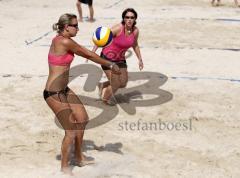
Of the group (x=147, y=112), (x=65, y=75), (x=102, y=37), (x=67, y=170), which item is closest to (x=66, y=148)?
(x=67, y=170)

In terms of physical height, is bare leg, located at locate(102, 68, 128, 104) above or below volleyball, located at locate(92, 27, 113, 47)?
below

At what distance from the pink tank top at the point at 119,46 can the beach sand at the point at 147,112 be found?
852 mm

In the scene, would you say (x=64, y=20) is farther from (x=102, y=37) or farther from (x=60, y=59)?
(x=102, y=37)

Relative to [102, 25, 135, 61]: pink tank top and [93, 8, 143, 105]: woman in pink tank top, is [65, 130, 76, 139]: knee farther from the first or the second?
[102, 25, 135, 61]: pink tank top

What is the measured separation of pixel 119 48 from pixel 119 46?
5cm

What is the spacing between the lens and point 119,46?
766 centimetres

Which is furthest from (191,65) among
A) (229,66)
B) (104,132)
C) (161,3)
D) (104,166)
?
(161,3)

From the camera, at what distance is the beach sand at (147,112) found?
230 inches

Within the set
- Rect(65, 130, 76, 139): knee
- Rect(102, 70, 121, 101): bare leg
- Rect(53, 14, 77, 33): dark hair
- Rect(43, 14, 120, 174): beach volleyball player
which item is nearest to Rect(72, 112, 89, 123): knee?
Rect(43, 14, 120, 174): beach volleyball player

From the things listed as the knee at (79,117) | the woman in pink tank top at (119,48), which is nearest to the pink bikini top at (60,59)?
the knee at (79,117)

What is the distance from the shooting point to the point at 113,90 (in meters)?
7.88

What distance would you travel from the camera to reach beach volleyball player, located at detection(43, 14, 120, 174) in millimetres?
5324

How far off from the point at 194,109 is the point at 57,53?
3.18 metres

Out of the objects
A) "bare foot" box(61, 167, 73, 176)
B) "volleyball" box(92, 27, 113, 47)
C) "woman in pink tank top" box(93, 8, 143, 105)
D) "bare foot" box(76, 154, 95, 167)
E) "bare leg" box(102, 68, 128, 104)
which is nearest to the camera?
"bare foot" box(61, 167, 73, 176)
